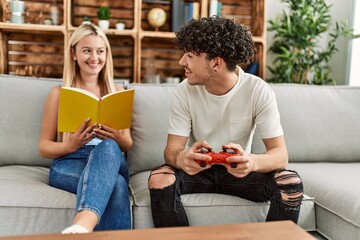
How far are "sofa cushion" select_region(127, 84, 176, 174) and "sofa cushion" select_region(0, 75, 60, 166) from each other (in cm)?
42

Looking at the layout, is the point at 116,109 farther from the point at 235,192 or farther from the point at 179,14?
the point at 179,14

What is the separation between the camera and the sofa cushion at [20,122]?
1.74 meters

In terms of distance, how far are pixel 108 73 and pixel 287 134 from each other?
0.94 meters

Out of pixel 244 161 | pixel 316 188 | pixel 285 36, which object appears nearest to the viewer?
pixel 244 161


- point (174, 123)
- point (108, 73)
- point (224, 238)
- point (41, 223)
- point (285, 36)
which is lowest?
point (41, 223)

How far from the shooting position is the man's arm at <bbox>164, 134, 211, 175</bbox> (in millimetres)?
1203

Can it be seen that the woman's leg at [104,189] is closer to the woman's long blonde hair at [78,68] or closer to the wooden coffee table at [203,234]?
the wooden coffee table at [203,234]

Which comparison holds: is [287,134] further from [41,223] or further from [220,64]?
[41,223]

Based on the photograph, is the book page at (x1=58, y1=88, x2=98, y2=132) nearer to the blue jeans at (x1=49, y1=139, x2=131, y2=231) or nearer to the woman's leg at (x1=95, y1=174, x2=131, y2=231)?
the blue jeans at (x1=49, y1=139, x2=131, y2=231)

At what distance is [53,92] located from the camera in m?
1.69

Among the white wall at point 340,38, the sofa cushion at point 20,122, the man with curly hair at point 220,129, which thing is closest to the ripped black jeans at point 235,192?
the man with curly hair at point 220,129

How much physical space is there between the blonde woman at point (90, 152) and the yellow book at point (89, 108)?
33 millimetres

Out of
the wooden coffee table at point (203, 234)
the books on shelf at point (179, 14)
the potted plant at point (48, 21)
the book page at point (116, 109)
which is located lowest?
the wooden coffee table at point (203, 234)

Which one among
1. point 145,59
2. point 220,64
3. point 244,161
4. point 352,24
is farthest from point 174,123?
point 352,24
